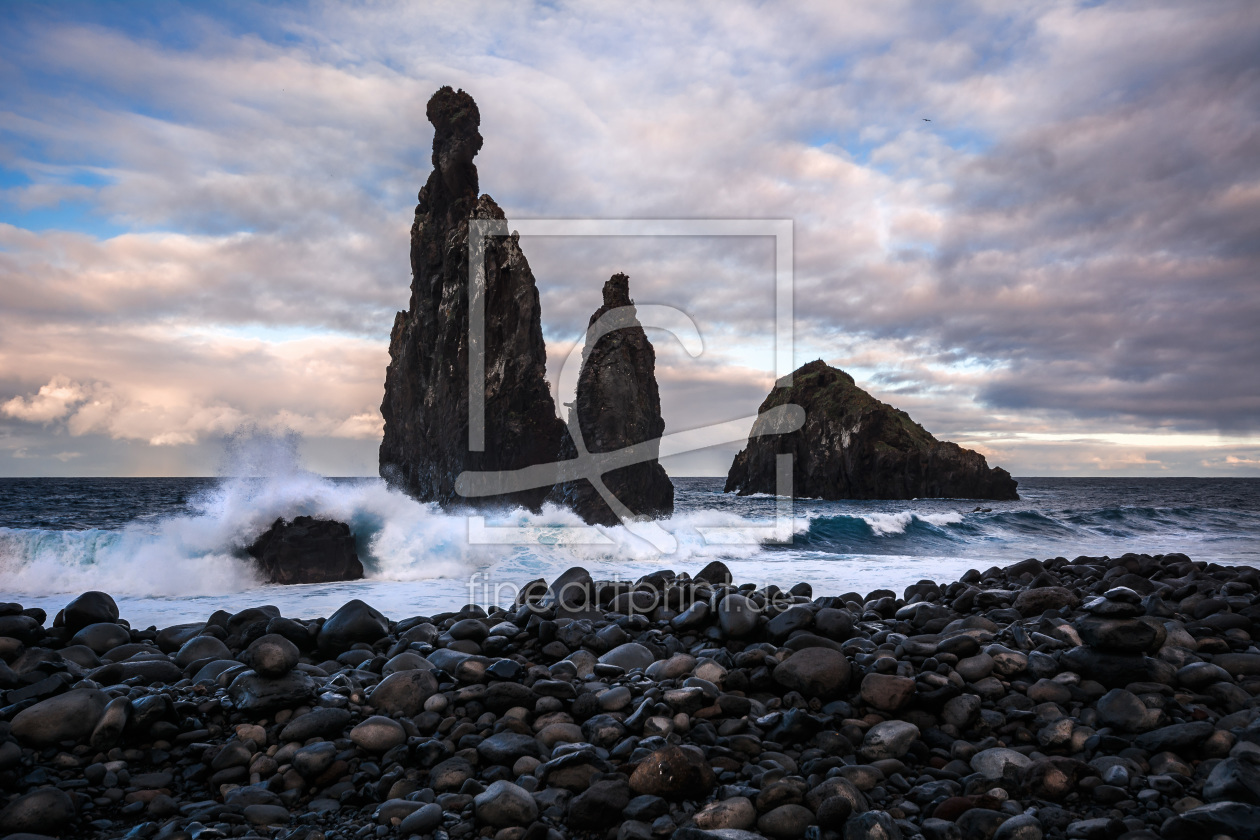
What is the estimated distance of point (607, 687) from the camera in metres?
3.98

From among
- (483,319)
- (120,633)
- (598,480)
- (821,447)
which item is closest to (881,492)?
(821,447)

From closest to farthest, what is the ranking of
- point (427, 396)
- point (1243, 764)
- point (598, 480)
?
point (1243, 764)
point (598, 480)
point (427, 396)

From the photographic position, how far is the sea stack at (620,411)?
114 ft

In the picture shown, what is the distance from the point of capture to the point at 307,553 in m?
11.5

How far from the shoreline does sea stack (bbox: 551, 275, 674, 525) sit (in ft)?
92.8

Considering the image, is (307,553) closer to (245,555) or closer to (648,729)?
(245,555)

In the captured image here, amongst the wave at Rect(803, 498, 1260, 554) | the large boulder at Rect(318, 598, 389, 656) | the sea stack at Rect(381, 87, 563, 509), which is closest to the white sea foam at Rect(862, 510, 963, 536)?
the wave at Rect(803, 498, 1260, 554)

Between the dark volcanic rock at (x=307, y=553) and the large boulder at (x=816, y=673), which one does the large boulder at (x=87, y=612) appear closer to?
the large boulder at (x=816, y=673)

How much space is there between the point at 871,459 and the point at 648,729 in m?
63.2

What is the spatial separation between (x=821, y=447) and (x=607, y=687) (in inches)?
2504

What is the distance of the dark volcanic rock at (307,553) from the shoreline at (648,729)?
635 centimetres

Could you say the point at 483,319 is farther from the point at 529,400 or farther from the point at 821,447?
the point at 821,447

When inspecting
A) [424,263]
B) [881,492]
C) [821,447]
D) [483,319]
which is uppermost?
[424,263]

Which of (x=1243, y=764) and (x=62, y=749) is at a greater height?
(x=1243, y=764)
